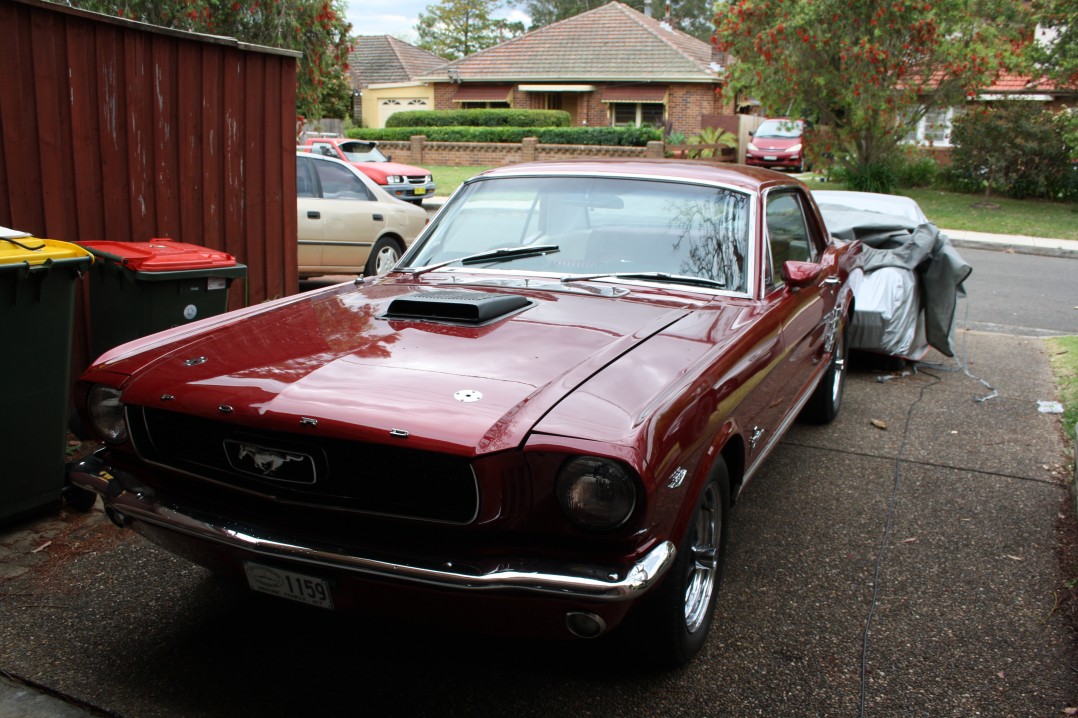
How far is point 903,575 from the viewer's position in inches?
154

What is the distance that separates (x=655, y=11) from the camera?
7400 centimetres

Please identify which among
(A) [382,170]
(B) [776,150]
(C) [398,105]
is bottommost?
(A) [382,170]

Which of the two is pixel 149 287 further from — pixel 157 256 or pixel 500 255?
pixel 500 255

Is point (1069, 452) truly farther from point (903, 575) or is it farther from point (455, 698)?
point (455, 698)

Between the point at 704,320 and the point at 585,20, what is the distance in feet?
128

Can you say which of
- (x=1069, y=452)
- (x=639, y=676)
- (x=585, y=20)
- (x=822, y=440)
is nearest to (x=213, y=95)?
(x=822, y=440)

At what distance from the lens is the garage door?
42963mm

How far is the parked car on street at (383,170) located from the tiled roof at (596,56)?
704 inches

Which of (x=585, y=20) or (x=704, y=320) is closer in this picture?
(x=704, y=320)

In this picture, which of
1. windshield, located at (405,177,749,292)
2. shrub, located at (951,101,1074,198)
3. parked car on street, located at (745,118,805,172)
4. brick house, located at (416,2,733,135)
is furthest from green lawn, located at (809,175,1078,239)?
windshield, located at (405,177,749,292)

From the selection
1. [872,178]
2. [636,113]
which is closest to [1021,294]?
[872,178]

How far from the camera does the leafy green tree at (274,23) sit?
35.0 ft

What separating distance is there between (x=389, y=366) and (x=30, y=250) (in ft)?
6.38

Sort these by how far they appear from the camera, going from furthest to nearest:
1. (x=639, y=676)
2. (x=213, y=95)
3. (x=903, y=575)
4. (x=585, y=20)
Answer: (x=585, y=20)
(x=213, y=95)
(x=903, y=575)
(x=639, y=676)
